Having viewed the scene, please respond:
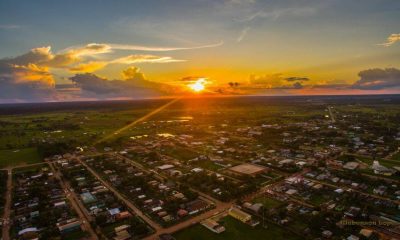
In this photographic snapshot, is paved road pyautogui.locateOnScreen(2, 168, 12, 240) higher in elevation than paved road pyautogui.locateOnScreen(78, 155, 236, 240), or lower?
lower

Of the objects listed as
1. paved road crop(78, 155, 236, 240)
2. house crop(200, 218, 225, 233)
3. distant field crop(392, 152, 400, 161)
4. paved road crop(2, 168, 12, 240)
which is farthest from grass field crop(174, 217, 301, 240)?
distant field crop(392, 152, 400, 161)

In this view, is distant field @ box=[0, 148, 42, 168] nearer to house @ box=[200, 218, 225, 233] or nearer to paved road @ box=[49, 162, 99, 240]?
paved road @ box=[49, 162, 99, 240]

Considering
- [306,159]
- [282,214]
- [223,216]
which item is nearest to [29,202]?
[223,216]

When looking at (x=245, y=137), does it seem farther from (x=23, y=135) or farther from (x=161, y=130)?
(x=23, y=135)

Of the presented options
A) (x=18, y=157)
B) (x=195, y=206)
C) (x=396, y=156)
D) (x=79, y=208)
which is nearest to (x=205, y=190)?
(x=195, y=206)

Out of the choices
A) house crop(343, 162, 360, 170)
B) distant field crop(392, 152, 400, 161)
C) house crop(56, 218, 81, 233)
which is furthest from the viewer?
distant field crop(392, 152, 400, 161)

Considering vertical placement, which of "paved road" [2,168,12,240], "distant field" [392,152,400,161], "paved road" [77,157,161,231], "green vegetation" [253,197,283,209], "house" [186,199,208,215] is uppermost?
"house" [186,199,208,215]

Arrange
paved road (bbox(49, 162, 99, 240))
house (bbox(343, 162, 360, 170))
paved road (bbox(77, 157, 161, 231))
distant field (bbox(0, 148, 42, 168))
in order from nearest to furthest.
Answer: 1. paved road (bbox(49, 162, 99, 240))
2. paved road (bbox(77, 157, 161, 231))
3. house (bbox(343, 162, 360, 170))
4. distant field (bbox(0, 148, 42, 168))

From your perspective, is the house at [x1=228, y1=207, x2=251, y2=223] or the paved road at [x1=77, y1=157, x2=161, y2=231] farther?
the paved road at [x1=77, y1=157, x2=161, y2=231]

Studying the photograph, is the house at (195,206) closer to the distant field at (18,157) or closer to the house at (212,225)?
the house at (212,225)
